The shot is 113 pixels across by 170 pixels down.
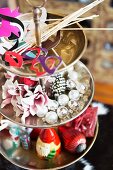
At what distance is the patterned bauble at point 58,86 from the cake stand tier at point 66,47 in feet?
0.43

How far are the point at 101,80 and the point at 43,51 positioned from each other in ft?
3.34

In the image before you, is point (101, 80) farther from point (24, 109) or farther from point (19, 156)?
point (24, 109)

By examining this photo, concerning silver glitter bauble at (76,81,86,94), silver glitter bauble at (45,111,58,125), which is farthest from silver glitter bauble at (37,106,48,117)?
silver glitter bauble at (76,81,86,94)

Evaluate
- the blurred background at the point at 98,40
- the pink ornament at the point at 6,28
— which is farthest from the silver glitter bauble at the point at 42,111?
the blurred background at the point at 98,40

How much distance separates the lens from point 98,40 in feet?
5.12

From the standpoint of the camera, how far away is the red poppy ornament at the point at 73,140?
3.40 ft

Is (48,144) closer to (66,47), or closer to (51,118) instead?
(51,118)

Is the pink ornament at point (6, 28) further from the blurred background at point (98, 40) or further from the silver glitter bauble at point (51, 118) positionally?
the blurred background at point (98, 40)

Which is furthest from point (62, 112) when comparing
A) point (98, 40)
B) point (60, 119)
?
point (98, 40)

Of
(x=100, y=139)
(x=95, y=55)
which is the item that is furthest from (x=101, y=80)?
(x=100, y=139)

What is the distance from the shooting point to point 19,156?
107cm

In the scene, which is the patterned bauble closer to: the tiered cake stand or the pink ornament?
the tiered cake stand

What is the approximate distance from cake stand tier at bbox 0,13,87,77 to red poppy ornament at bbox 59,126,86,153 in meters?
0.33

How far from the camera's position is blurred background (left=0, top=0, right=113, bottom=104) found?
1432 millimetres
